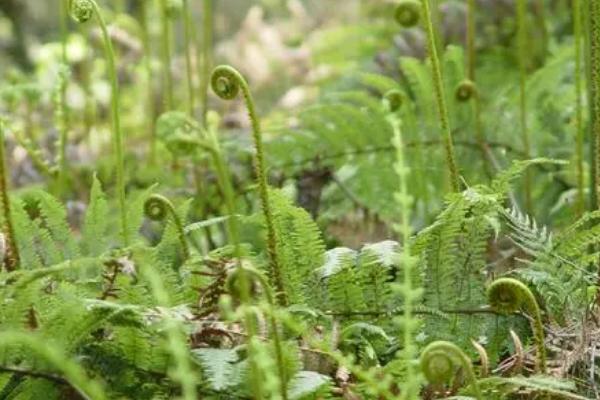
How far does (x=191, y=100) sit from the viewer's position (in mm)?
1496

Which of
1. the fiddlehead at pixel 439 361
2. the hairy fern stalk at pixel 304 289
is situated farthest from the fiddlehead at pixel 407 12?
the fiddlehead at pixel 439 361

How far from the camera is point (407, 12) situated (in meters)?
1.12

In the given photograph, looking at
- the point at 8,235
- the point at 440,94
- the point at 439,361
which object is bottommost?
the point at 439,361

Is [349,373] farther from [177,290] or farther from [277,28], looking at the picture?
[277,28]

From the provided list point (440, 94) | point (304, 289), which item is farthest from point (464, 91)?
point (304, 289)

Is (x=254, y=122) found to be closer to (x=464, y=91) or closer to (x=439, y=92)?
(x=439, y=92)

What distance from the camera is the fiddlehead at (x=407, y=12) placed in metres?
1.10

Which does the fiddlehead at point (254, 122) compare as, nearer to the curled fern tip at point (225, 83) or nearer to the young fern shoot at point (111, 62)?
the curled fern tip at point (225, 83)

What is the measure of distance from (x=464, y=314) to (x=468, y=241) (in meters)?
0.06

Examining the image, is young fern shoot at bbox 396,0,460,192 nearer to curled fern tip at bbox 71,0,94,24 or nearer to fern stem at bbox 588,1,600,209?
fern stem at bbox 588,1,600,209

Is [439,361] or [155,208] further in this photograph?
[155,208]

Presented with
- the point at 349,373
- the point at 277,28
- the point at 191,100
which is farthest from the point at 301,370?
the point at 277,28

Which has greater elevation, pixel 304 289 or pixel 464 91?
pixel 464 91

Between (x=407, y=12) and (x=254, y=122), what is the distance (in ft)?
1.12
